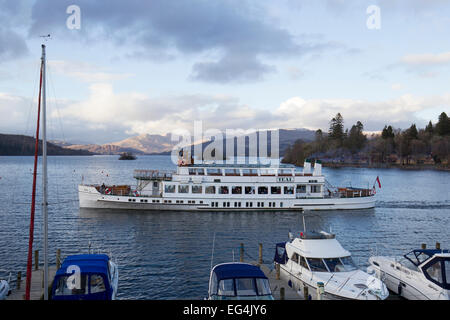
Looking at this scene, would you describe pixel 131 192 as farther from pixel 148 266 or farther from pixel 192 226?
pixel 148 266

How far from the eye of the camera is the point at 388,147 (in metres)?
190

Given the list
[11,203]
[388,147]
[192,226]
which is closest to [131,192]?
[192,226]

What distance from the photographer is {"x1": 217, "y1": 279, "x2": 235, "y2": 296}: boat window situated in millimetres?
15413

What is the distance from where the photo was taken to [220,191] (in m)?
49.8

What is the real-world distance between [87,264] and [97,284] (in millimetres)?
1231

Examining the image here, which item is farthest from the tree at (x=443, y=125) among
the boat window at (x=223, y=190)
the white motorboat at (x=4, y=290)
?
the white motorboat at (x=4, y=290)

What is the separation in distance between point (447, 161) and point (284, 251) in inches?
6925

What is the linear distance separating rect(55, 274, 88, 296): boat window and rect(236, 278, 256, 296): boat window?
7.06 m

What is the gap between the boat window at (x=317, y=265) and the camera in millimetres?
19125

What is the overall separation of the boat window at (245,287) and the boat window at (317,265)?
16.9ft

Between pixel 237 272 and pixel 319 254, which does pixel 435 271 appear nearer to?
pixel 319 254

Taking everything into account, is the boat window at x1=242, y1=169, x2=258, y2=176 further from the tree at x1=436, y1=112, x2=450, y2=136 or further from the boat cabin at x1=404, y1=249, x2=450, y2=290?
the tree at x1=436, y1=112, x2=450, y2=136
